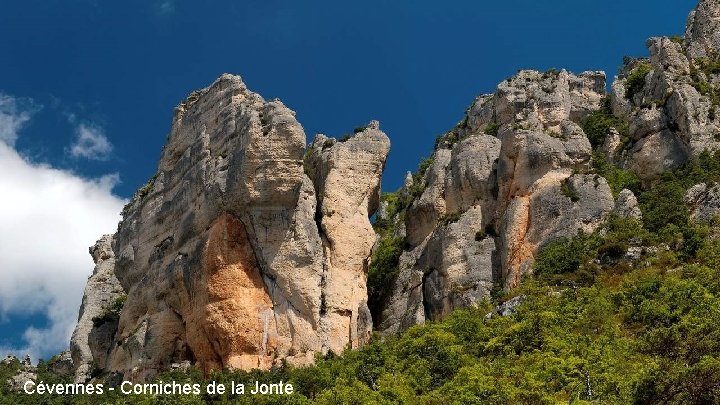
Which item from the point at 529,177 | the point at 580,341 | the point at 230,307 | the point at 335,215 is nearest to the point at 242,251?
the point at 230,307

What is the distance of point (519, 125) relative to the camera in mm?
53250

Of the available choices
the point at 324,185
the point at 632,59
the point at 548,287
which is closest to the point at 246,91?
the point at 324,185

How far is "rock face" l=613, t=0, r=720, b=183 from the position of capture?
5125 centimetres

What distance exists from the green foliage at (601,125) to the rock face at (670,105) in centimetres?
70

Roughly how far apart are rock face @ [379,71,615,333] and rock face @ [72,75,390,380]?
3234mm

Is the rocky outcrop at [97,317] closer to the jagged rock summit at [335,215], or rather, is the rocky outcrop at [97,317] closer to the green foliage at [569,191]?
the jagged rock summit at [335,215]

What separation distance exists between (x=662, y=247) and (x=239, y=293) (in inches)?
774

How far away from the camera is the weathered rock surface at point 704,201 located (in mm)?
44469

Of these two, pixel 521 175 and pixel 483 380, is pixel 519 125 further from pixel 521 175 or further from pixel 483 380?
pixel 483 380

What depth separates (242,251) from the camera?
47.1 meters

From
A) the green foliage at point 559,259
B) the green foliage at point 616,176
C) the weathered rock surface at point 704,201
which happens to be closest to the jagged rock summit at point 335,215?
the weathered rock surface at point 704,201

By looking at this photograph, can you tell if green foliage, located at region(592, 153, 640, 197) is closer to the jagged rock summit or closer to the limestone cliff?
the jagged rock summit

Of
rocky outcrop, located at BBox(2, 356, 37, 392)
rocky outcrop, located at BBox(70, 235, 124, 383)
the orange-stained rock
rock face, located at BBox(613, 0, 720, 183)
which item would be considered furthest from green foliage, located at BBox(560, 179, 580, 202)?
rocky outcrop, located at BBox(2, 356, 37, 392)

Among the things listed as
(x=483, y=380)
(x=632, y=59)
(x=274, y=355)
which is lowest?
(x=483, y=380)
